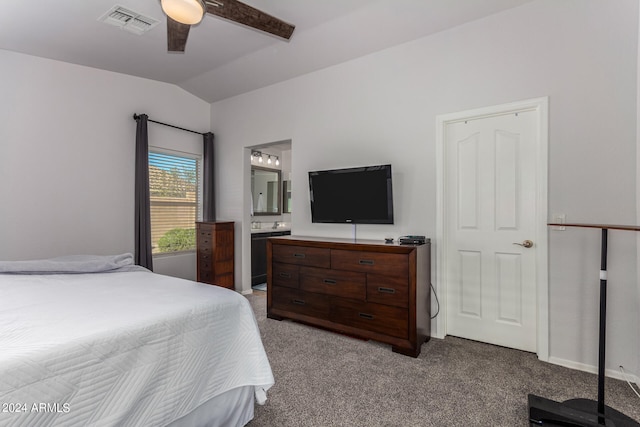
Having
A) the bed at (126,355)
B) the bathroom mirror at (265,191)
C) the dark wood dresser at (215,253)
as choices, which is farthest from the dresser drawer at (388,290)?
the bathroom mirror at (265,191)

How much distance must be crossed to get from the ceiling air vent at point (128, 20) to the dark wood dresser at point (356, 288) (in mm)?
2354

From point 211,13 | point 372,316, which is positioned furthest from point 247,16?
point 372,316

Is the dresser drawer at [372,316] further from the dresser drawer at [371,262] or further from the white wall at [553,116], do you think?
the white wall at [553,116]

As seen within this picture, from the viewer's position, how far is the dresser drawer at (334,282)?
2.95 metres

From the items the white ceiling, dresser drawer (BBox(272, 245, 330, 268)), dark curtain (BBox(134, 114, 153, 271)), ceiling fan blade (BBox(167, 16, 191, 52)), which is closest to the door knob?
dresser drawer (BBox(272, 245, 330, 268))

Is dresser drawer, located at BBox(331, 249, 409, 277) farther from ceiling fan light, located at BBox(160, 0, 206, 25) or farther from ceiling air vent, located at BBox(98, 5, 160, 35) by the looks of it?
ceiling air vent, located at BBox(98, 5, 160, 35)

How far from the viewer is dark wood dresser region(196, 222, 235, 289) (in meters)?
4.44

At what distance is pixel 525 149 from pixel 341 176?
166cm

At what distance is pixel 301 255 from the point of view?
10.9ft

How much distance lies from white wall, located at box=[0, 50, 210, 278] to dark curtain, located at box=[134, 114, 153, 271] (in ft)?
0.52

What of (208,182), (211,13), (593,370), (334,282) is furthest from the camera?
(208,182)

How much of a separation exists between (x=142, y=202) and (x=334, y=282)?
2673mm

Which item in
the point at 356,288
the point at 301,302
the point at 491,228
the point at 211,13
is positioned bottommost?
the point at 301,302

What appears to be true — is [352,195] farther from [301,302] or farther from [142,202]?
[142,202]
